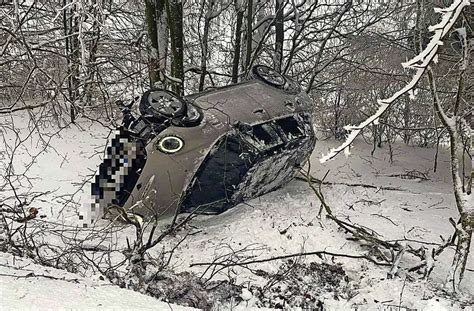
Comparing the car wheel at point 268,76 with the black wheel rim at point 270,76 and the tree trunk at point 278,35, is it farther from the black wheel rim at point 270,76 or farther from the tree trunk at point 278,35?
the tree trunk at point 278,35

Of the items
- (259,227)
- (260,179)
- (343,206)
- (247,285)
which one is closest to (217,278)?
(247,285)

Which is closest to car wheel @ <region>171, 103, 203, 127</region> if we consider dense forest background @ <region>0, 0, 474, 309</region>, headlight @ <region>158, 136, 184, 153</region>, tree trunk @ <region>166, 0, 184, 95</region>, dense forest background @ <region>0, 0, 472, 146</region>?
headlight @ <region>158, 136, 184, 153</region>

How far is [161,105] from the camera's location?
→ 6.00 m

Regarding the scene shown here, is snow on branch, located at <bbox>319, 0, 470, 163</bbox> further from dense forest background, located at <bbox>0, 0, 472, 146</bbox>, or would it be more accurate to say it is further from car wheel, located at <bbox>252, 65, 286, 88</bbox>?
car wheel, located at <bbox>252, 65, 286, 88</bbox>

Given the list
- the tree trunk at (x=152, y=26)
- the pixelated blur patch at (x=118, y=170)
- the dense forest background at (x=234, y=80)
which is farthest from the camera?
the tree trunk at (x=152, y=26)

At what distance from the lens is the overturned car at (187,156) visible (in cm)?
574

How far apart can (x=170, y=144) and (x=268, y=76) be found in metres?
2.97

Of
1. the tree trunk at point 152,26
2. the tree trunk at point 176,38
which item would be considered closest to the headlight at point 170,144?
the tree trunk at point 176,38

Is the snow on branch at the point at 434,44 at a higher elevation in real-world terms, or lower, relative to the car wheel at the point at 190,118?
higher

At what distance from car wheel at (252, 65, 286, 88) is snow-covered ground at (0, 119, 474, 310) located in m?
1.73

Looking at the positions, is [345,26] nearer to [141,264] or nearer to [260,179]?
[260,179]

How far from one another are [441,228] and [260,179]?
2.44m

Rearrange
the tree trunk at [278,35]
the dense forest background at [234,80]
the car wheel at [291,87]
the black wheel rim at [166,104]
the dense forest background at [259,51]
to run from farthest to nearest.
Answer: the tree trunk at [278,35], the car wheel at [291,87], the dense forest background at [259,51], the black wheel rim at [166,104], the dense forest background at [234,80]

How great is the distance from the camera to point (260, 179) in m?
6.63
